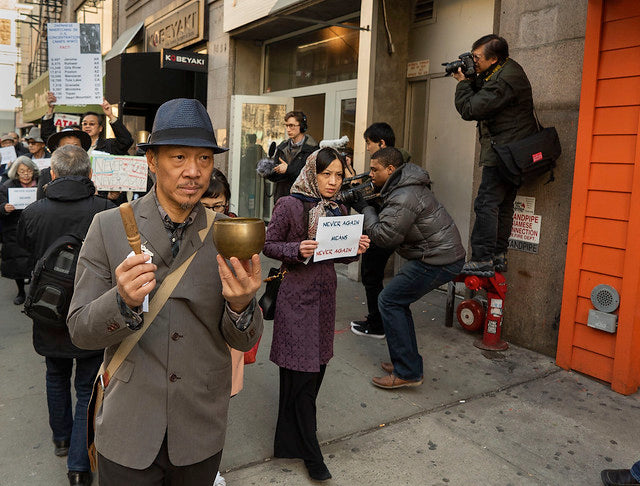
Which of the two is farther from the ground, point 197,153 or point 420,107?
point 420,107

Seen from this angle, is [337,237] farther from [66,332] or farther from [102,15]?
[102,15]

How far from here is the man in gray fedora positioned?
1751mm

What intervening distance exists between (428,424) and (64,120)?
6.28m

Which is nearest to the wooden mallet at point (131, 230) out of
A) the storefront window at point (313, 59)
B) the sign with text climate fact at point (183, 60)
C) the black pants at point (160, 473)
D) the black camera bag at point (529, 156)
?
the black pants at point (160, 473)

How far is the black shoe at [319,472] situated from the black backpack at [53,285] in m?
1.63

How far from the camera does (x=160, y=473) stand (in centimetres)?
183

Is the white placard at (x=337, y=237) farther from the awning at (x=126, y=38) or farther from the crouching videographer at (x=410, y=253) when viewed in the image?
the awning at (x=126, y=38)

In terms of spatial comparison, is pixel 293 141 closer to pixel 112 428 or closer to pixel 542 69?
pixel 542 69

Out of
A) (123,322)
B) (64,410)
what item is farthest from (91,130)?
(123,322)

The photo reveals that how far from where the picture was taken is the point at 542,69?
4875 millimetres

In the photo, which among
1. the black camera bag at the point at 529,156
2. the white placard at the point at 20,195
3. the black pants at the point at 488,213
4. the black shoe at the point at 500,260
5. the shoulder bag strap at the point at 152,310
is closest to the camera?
the shoulder bag strap at the point at 152,310

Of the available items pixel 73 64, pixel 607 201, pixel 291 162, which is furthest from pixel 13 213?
pixel 607 201

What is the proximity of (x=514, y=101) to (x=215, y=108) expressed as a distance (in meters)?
7.42

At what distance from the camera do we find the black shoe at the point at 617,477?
2943 millimetres
